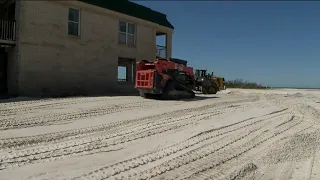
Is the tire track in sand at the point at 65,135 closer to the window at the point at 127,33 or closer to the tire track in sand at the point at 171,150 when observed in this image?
the tire track in sand at the point at 171,150

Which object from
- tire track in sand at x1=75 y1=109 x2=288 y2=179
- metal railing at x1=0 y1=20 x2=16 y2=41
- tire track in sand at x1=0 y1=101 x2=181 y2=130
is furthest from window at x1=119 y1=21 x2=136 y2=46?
tire track in sand at x1=75 y1=109 x2=288 y2=179

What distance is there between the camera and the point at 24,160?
17.6 feet

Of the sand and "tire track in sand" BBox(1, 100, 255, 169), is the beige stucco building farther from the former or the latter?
"tire track in sand" BBox(1, 100, 255, 169)

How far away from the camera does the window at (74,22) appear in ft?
60.1

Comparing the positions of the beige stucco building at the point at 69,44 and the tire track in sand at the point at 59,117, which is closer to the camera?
the tire track in sand at the point at 59,117

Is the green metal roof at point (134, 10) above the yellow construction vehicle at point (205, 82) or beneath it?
above

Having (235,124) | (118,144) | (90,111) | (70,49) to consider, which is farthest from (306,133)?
(70,49)

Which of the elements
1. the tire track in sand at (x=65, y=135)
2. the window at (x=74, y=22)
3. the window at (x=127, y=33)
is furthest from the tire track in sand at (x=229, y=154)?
the window at (x=127, y=33)

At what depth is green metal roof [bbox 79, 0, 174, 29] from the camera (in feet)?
66.6

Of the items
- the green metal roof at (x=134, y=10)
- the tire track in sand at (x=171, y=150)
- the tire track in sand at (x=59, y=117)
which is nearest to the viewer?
the tire track in sand at (x=171, y=150)

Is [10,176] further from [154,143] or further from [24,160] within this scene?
[154,143]

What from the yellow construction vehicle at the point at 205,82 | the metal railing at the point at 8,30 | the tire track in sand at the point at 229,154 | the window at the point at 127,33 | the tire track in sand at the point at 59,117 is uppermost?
the window at the point at 127,33

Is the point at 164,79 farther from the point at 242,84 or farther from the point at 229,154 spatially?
the point at 242,84

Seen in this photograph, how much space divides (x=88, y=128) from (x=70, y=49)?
432 inches
